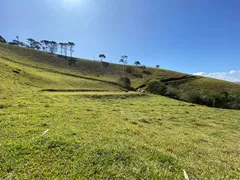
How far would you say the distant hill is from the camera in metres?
36.8

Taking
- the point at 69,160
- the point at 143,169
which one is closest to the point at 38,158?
the point at 69,160

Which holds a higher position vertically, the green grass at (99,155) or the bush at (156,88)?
the green grass at (99,155)

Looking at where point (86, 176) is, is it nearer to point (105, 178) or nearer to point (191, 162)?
point (105, 178)

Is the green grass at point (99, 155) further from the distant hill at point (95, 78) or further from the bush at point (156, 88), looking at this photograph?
the bush at point (156, 88)

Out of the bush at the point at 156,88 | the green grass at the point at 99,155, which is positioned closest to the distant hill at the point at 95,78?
the bush at the point at 156,88

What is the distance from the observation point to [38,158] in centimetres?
520

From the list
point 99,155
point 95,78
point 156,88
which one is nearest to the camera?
point 99,155

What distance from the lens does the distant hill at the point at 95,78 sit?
36.8 meters

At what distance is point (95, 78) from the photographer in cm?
6756

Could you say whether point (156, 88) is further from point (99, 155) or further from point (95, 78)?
point (99, 155)

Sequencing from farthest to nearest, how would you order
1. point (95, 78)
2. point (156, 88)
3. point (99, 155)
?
point (95, 78)
point (156, 88)
point (99, 155)

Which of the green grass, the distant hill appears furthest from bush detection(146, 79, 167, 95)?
the green grass

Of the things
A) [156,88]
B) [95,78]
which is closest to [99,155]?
[156,88]

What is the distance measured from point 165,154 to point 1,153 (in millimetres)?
7865
